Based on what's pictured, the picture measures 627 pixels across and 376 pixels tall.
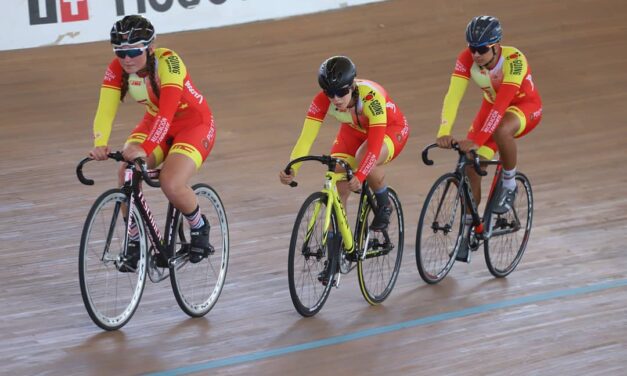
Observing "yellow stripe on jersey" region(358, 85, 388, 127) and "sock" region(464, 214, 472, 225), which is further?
"sock" region(464, 214, 472, 225)

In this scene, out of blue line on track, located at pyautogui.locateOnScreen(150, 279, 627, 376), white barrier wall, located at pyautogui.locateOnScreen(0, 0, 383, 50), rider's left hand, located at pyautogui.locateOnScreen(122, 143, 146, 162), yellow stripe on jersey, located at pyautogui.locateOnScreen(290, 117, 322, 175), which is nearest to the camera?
blue line on track, located at pyautogui.locateOnScreen(150, 279, 627, 376)

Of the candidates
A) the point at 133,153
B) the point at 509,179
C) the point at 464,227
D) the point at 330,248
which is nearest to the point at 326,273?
the point at 330,248

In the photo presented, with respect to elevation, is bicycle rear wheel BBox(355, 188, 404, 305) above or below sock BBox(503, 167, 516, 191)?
below

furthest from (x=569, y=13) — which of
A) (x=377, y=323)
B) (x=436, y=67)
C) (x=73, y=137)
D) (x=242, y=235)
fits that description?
(x=377, y=323)

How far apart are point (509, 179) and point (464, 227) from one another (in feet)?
1.15

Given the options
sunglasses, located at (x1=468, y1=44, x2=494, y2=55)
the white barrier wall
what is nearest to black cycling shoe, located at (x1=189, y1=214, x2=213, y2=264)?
sunglasses, located at (x1=468, y1=44, x2=494, y2=55)

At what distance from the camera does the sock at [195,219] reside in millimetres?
4621

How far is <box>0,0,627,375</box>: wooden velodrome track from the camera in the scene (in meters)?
4.33

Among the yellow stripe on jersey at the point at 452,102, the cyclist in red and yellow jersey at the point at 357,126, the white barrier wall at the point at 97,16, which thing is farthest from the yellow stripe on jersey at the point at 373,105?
the white barrier wall at the point at 97,16

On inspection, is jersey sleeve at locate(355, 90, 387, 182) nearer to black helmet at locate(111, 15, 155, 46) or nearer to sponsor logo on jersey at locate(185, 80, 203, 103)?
sponsor logo on jersey at locate(185, 80, 203, 103)

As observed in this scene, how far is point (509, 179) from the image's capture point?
212 inches

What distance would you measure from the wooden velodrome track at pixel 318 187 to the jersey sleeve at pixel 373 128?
66 centimetres

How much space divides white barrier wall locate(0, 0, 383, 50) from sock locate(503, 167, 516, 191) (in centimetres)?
579

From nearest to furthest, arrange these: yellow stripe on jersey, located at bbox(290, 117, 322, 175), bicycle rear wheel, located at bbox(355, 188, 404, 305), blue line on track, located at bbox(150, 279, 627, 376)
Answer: blue line on track, located at bbox(150, 279, 627, 376) < yellow stripe on jersey, located at bbox(290, 117, 322, 175) < bicycle rear wheel, located at bbox(355, 188, 404, 305)
